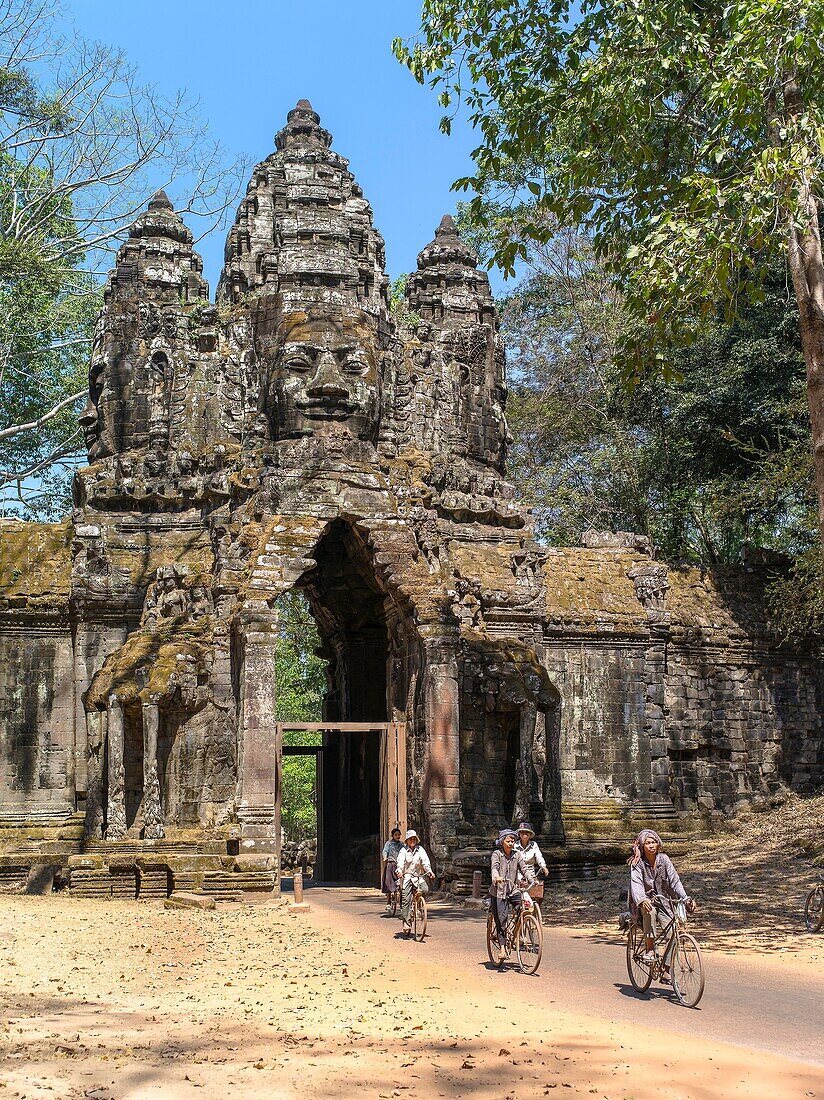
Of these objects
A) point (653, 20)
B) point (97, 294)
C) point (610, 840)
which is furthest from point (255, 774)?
point (97, 294)

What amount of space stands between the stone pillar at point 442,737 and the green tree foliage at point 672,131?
4840mm

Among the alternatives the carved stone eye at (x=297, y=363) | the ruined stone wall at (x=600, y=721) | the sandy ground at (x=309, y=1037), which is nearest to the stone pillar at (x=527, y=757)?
the ruined stone wall at (x=600, y=721)

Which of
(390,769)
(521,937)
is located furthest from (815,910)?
(390,769)

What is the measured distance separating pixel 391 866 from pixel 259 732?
2731 millimetres

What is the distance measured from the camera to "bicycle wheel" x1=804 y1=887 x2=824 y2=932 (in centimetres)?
1412

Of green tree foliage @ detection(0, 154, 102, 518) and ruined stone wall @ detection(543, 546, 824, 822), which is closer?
ruined stone wall @ detection(543, 546, 824, 822)

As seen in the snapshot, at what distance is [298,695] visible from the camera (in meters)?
45.4

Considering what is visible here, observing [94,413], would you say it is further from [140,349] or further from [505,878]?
[505,878]

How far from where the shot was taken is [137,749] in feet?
62.3

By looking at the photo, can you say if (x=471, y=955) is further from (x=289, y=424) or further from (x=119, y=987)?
(x=289, y=424)

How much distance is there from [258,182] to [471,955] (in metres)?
18.7

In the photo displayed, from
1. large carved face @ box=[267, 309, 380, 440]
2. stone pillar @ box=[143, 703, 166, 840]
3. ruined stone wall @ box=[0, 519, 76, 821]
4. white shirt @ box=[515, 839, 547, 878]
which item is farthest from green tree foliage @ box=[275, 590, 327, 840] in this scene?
white shirt @ box=[515, 839, 547, 878]

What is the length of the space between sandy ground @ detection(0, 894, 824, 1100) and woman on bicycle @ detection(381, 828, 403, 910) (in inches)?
130

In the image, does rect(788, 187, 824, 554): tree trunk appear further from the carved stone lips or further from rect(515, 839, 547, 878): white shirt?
the carved stone lips
